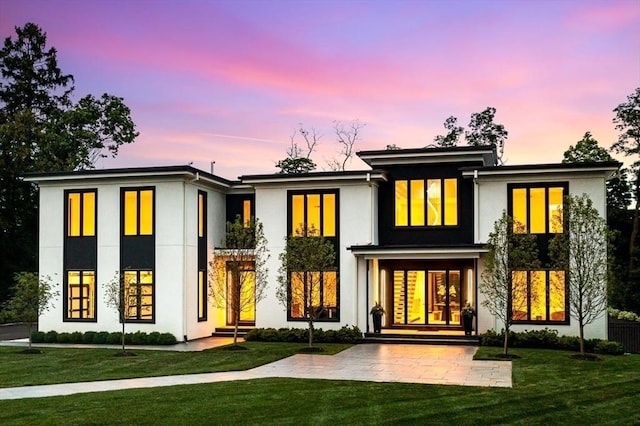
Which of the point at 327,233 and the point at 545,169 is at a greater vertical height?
the point at 545,169

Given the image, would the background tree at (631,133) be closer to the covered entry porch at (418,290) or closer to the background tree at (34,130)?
the covered entry porch at (418,290)

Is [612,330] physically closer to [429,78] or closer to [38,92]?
[429,78]

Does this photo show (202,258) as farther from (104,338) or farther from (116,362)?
(116,362)

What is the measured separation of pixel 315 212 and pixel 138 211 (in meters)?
6.03

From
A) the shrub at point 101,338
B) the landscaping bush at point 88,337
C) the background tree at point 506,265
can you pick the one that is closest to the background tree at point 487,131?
the background tree at point 506,265

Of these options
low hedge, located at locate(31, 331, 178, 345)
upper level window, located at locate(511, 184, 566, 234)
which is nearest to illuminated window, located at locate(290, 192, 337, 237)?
low hedge, located at locate(31, 331, 178, 345)

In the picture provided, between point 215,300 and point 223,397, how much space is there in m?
11.5

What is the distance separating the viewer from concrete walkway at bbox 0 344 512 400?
45.1 ft

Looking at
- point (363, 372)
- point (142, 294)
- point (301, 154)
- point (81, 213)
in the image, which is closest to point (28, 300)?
point (142, 294)

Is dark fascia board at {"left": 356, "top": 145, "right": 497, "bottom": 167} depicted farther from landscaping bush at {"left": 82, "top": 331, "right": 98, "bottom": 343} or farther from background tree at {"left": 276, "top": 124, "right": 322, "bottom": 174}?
background tree at {"left": 276, "top": 124, "right": 322, "bottom": 174}

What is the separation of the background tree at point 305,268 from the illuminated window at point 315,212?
1.36 metres

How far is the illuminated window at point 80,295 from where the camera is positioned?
22.7 metres

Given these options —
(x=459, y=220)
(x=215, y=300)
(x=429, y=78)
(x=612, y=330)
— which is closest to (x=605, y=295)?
(x=612, y=330)

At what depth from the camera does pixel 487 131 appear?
42406 millimetres
